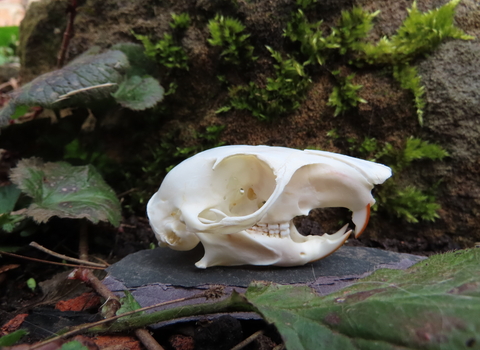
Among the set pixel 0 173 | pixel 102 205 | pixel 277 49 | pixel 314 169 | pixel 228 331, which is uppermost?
pixel 277 49

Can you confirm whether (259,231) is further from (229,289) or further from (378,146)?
(378,146)

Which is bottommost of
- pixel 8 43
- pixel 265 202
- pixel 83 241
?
pixel 8 43

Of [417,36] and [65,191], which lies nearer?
[65,191]

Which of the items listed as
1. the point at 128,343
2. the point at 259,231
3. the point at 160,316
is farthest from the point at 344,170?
the point at 128,343

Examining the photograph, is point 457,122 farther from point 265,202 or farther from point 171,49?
point 171,49

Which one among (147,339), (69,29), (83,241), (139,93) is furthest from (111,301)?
(69,29)

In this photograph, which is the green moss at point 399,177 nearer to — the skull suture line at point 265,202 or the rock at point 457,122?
the rock at point 457,122
